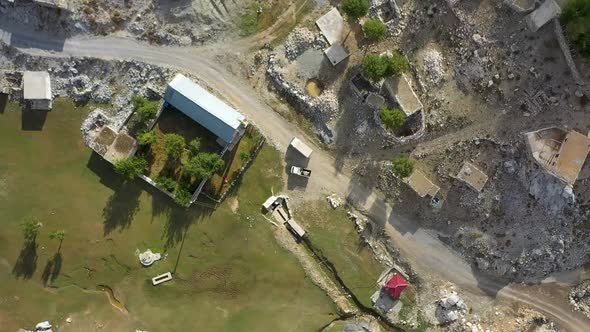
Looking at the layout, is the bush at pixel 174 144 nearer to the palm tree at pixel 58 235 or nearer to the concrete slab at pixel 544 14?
the palm tree at pixel 58 235

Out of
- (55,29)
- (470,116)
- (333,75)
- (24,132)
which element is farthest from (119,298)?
(470,116)

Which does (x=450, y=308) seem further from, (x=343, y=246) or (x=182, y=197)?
(x=182, y=197)

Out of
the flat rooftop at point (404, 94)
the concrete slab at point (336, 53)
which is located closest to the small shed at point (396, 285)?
the flat rooftop at point (404, 94)

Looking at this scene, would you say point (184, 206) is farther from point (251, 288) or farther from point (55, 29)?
point (55, 29)

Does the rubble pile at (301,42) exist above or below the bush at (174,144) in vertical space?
above

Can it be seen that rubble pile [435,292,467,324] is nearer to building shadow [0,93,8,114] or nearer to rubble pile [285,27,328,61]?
rubble pile [285,27,328,61]

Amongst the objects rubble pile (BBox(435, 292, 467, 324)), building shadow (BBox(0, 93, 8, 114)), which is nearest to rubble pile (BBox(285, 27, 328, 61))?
building shadow (BBox(0, 93, 8, 114))
